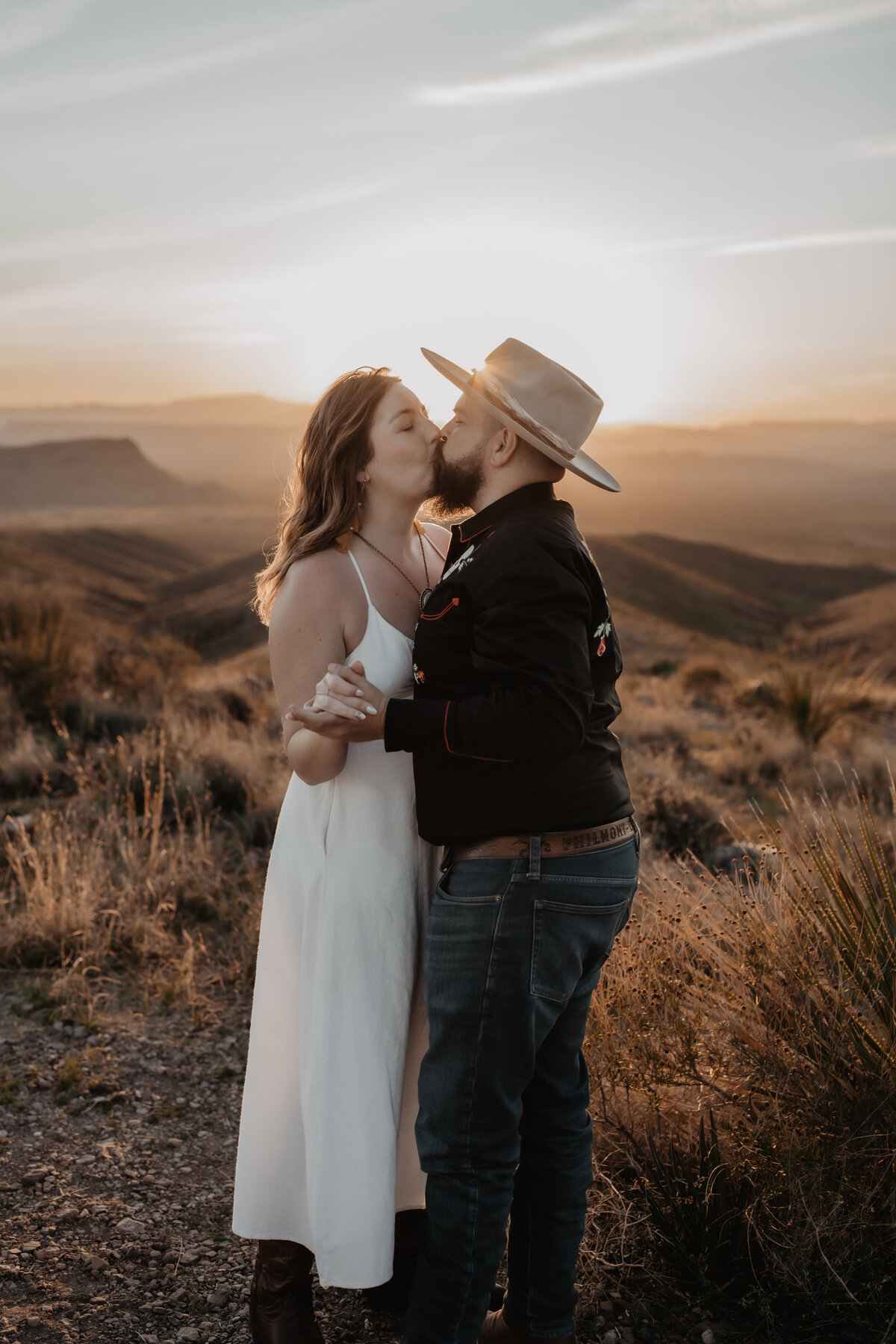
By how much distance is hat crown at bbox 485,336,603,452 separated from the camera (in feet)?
7.19

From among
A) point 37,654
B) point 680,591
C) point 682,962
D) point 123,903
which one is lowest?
point 680,591

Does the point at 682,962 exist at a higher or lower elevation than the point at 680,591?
higher

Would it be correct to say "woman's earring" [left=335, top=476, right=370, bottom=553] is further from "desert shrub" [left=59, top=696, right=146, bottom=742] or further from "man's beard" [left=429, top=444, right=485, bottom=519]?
"desert shrub" [left=59, top=696, right=146, bottom=742]

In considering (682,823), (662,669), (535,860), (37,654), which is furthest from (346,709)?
(662,669)

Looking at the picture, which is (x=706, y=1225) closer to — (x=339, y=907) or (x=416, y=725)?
(x=339, y=907)

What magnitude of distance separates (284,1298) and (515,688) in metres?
1.75

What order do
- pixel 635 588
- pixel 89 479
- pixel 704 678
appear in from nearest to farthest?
pixel 704 678 < pixel 635 588 < pixel 89 479

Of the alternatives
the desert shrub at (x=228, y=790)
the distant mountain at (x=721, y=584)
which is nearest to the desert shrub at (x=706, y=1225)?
the desert shrub at (x=228, y=790)

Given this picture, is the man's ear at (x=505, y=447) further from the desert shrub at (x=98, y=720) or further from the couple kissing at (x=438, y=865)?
the desert shrub at (x=98, y=720)

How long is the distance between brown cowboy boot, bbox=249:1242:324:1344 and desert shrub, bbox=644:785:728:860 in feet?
12.2

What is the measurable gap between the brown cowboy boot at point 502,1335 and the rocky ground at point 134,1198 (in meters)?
0.28

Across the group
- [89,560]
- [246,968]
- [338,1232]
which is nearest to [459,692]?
[338,1232]

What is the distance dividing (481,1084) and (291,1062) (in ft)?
2.20

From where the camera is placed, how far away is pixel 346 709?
2037mm
